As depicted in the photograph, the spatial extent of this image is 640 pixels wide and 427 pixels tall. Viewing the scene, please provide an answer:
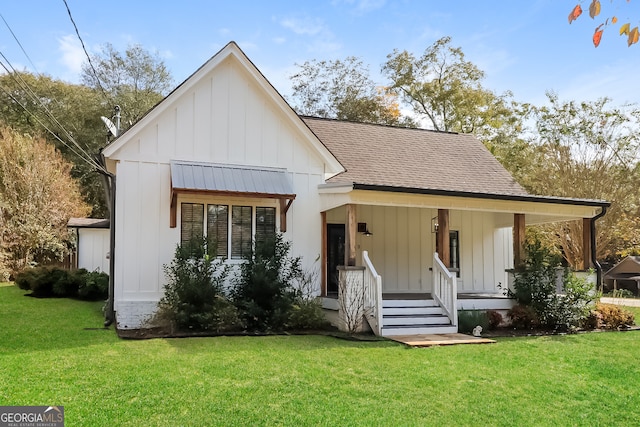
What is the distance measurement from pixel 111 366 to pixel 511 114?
2886 centimetres

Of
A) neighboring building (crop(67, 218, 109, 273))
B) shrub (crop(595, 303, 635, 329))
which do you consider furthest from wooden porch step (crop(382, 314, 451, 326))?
neighboring building (crop(67, 218, 109, 273))

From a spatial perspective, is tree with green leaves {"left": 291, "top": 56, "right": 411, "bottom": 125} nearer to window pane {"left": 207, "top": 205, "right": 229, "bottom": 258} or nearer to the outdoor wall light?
the outdoor wall light

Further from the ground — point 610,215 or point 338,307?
point 610,215

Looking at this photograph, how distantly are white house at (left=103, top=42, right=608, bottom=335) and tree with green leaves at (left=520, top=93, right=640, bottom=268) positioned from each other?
12536 millimetres

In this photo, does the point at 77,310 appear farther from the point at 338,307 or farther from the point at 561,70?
the point at 561,70

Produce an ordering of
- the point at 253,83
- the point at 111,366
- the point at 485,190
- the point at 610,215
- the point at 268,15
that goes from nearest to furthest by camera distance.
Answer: the point at 111,366
the point at 268,15
the point at 253,83
the point at 485,190
the point at 610,215

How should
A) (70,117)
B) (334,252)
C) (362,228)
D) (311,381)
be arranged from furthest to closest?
(70,117)
(362,228)
(334,252)
(311,381)

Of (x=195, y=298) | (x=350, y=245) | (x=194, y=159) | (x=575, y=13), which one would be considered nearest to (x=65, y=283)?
(x=194, y=159)

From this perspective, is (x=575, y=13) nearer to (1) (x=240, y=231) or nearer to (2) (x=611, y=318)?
(1) (x=240, y=231)

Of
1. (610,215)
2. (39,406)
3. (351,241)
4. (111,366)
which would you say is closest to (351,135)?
(351,241)

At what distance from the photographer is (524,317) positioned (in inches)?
457

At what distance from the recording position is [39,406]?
5.19m

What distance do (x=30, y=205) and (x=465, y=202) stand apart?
740 inches

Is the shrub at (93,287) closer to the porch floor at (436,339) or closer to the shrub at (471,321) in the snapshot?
the porch floor at (436,339)
